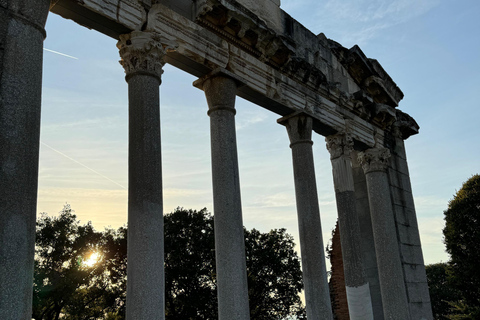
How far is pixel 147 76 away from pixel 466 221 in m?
36.7

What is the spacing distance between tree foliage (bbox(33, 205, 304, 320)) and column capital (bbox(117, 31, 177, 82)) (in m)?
35.7

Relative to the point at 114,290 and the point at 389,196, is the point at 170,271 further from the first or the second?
the point at 389,196

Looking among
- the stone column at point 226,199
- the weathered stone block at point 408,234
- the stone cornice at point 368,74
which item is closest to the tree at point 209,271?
the weathered stone block at point 408,234

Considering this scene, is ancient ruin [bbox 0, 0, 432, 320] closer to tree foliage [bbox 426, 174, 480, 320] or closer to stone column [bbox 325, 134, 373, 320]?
stone column [bbox 325, 134, 373, 320]

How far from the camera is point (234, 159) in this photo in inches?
618

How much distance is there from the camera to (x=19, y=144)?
9.35 metres

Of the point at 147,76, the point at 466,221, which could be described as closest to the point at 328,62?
the point at 147,76


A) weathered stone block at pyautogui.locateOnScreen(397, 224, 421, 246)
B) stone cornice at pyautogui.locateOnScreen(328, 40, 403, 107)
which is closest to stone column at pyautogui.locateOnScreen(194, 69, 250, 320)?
stone cornice at pyautogui.locateOnScreen(328, 40, 403, 107)

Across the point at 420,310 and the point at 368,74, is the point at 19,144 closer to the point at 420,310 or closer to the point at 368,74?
the point at 368,74

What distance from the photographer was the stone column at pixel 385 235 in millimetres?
21312

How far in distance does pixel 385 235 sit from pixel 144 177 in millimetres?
14589

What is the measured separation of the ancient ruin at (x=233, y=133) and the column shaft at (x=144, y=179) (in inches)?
1.3

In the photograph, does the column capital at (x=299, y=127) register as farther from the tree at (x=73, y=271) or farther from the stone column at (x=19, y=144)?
the tree at (x=73, y=271)

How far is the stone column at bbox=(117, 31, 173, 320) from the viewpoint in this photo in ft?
37.5
